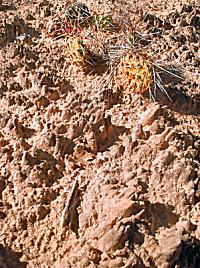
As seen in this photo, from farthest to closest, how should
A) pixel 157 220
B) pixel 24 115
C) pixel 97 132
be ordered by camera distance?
1. pixel 24 115
2. pixel 97 132
3. pixel 157 220

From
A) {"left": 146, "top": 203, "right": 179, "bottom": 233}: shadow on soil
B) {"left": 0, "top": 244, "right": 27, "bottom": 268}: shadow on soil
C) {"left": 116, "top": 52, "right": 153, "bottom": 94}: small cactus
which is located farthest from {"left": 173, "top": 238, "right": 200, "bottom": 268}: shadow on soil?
{"left": 116, "top": 52, "right": 153, "bottom": 94}: small cactus

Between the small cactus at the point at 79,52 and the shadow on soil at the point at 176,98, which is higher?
the small cactus at the point at 79,52

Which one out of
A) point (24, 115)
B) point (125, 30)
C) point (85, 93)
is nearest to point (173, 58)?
point (125, 30)

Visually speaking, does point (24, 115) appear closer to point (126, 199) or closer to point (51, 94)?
point (51, 94)

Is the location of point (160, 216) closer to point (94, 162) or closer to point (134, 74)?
point (94, 162)

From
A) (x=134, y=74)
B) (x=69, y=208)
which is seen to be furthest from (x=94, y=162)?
(x=134, y=74)

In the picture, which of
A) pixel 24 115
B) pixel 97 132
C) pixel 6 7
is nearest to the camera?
pixel 97 132

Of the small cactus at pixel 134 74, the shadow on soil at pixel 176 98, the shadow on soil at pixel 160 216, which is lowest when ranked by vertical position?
the shadow on soil at pixel 160 216

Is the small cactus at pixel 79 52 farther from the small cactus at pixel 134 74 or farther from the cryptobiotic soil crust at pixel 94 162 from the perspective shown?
the small cactus at pixel 134 74

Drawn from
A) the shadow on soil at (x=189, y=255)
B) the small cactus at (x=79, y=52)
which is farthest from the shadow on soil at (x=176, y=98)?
the shadow on soil at (x=189, y=255)
